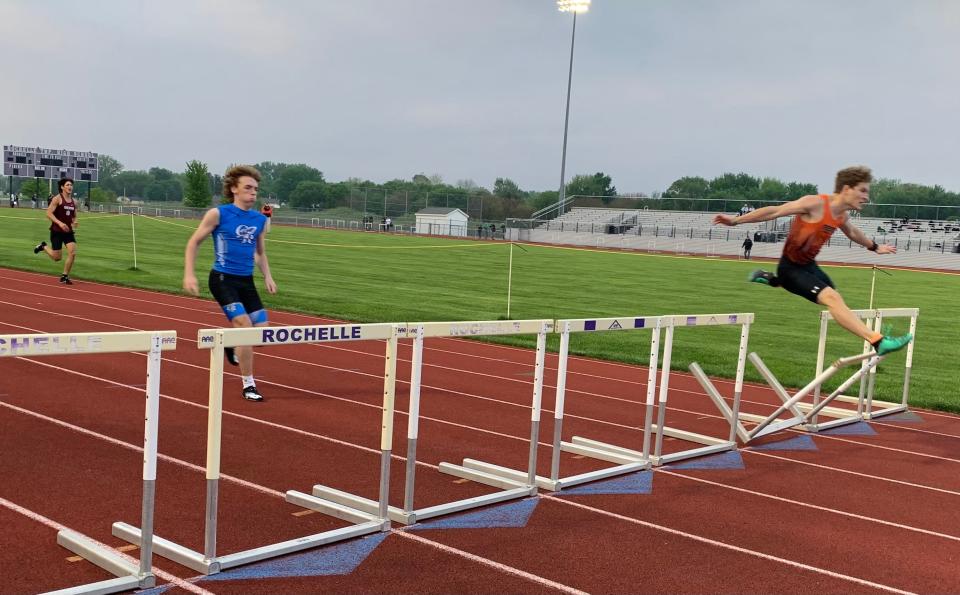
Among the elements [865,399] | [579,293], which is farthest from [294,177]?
[865,399]

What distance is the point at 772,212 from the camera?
6.38 metres

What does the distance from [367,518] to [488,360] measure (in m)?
6.35

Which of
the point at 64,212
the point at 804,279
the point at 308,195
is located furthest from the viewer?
the point at 308,195

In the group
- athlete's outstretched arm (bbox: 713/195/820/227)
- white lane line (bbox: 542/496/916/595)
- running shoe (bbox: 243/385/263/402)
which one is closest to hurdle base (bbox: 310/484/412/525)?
white lane line (bbox: 542/496/916/595)

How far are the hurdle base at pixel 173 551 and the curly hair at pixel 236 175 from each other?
3535 mm

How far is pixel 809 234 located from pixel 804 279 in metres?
0.37

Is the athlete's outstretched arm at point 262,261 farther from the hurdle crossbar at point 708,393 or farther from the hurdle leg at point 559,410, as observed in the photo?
the hurdle crossbar at point 708,393

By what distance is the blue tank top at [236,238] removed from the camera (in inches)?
285

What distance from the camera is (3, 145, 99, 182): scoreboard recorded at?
7106 centimetres

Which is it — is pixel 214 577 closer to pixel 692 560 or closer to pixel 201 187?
pixel 692 560

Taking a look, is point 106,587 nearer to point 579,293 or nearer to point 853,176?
point 853,176

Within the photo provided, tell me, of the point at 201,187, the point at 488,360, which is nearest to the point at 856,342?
the point at 488,360

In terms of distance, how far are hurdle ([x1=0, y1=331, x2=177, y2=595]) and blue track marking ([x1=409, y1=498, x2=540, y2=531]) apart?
1.50 meters

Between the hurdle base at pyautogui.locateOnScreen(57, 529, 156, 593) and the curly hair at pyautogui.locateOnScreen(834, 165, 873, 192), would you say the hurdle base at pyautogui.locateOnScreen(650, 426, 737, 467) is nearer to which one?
the curly hair at pyautogui.locateOnScreen(834, 165, 873, 192)
